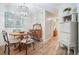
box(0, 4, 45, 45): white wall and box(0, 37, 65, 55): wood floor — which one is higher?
box(0, 4, 45, 45): white wall

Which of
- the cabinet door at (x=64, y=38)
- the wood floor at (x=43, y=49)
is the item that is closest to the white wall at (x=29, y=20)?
the wood floor at (x=43, y=49)

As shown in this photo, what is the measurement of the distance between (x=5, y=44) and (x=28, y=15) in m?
0.54

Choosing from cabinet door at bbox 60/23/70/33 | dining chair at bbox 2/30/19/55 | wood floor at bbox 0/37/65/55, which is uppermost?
cabinet door at bbox 60/23/70/33

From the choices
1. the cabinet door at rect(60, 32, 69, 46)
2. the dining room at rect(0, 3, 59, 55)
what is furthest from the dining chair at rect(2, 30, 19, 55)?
the cabinet door at rect(60, 32, 69, 46)

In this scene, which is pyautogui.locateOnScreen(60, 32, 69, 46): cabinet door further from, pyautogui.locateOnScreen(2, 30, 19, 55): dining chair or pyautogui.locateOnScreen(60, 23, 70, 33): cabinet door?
pyautogui.locateOnScreen(2, 30, 19, 55): dining chair

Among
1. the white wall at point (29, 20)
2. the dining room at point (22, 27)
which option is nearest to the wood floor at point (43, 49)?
the dining room at point (22, 27)

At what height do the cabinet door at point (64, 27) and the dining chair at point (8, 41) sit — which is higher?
the cabinet door at point (64, 27)

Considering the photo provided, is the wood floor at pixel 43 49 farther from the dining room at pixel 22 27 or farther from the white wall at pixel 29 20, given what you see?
the white wall at pixel 29 20

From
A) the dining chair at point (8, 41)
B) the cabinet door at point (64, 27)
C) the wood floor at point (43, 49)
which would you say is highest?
the cabinet door at point (64, 27)

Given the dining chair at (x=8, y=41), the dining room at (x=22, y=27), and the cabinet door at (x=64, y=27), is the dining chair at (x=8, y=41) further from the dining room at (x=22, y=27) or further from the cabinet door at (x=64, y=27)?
the cabinet door at (x=64, y=27)

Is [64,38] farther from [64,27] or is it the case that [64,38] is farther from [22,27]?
[22,27]

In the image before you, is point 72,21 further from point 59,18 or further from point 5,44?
point 5,44

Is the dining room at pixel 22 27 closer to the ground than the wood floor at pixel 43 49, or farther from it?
farther from it

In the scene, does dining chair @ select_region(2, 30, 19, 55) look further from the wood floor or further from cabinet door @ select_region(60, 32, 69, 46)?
cabinet door @ select_region(60, 32, 69, 46)
